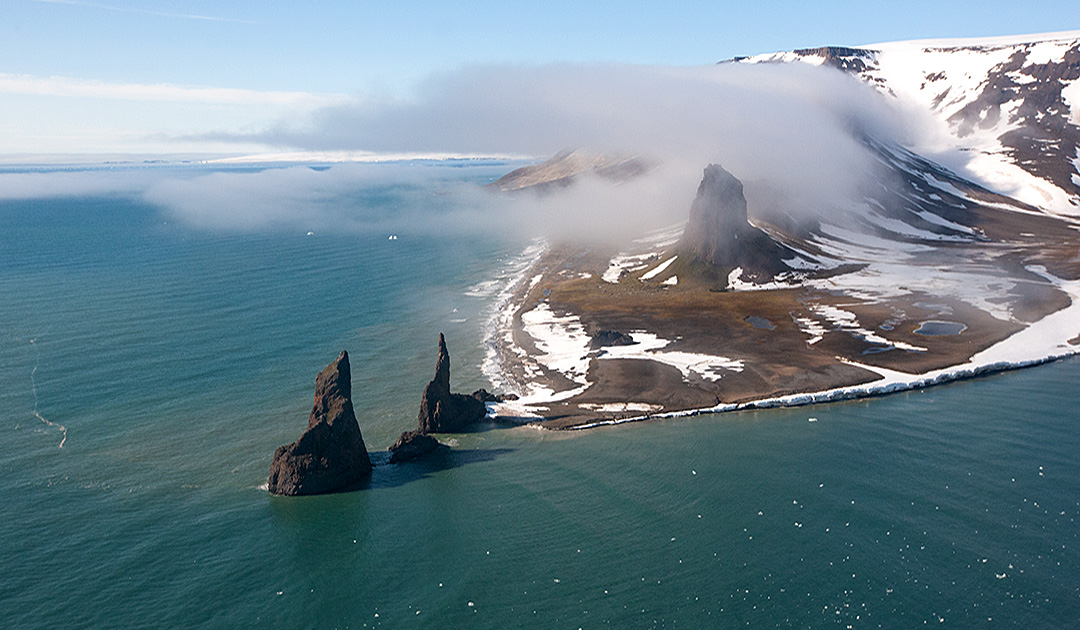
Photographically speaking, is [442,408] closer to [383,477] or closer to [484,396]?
[484,396]

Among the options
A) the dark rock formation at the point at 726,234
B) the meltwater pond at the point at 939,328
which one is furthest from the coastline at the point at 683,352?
the dark rock formation at the point at 726,234

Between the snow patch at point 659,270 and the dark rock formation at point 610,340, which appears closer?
the dark rock formation at point 610,340

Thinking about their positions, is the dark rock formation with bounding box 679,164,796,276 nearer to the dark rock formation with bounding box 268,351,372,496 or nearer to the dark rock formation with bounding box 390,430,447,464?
the dark rock formation with bounding box 390,430,447,464

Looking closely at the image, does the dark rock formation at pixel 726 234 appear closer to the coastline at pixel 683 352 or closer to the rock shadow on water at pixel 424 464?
the coastline at pixel 683 352

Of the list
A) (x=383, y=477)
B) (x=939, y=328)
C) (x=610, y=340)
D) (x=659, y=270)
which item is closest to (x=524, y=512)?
(x=383, y=477)

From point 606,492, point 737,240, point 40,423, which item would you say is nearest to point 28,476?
point 40,423

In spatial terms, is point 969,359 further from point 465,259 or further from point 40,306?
point 40,306

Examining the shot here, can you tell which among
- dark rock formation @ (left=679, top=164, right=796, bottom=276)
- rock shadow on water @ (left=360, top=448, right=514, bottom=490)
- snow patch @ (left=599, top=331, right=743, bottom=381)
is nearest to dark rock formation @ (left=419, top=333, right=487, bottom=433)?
rock shadow on water @ (left=360, top=448, right=514, bottom=490)
